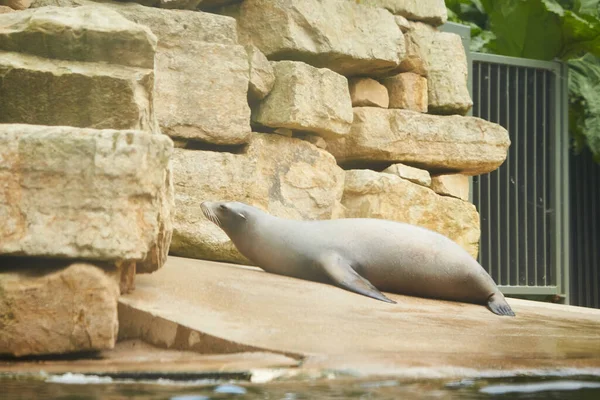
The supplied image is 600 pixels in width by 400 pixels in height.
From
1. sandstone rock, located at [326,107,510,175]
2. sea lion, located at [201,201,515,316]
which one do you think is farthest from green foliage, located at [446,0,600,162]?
sea lion, located at [201,201,515,316]

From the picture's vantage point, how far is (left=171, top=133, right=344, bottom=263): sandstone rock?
5.28 metres

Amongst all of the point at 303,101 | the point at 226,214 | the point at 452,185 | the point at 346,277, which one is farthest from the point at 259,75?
the point at 452,185

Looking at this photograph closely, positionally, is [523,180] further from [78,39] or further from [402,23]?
[78,39]

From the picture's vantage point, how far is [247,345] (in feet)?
10.2

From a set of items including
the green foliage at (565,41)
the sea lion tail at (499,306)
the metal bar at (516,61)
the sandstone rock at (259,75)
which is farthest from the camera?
the green foliage at (565,41)

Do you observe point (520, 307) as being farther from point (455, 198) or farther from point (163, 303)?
point (163, 303)

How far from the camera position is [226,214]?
5.18 m

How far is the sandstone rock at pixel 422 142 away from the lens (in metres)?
6.31

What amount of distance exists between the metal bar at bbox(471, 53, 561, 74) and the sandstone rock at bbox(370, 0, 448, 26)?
2.60ft

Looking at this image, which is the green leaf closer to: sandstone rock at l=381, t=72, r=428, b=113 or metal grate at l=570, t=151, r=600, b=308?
metal grate at l=570, t=151, r=600, b=308

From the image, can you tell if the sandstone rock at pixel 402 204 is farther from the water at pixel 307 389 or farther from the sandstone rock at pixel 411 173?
the water at pixel 307 389

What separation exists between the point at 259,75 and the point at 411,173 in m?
1.40

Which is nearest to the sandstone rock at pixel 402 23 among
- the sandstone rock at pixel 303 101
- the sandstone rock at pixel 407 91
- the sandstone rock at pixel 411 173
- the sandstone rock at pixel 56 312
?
the sandstone rock at pixel 407 91

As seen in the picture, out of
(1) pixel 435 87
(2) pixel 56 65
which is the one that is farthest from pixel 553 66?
(2) pixel 56 65
